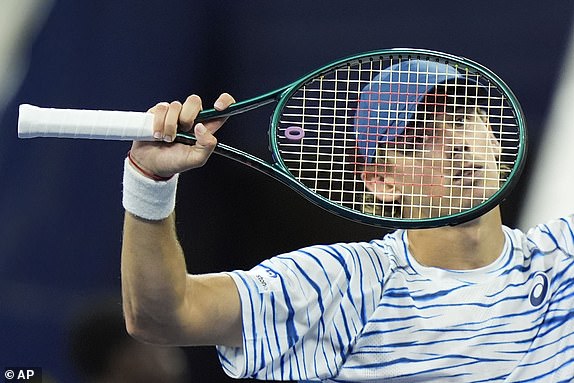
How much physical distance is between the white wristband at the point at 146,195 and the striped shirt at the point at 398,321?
20 cm

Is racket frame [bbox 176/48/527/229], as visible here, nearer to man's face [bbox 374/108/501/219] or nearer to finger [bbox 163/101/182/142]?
finger [bbox 163/101/182/142]

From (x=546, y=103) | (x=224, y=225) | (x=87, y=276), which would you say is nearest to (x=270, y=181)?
(x=224, y=225)

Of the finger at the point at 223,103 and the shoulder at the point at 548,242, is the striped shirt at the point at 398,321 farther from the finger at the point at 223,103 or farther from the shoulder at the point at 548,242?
the finger at the point at 223,103

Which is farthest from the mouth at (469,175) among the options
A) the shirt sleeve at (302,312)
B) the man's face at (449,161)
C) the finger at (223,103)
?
the finger at (223,103)

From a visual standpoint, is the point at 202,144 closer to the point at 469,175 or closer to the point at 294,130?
the point at 294,130

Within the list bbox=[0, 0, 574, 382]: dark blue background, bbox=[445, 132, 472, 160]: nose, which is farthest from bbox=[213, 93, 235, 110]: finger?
bbox=[0, 0, 574, 382]: dark blue background

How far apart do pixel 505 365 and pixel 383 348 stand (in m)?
0.20

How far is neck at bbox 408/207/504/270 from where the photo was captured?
1962 mm

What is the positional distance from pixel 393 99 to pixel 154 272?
1.84 feet

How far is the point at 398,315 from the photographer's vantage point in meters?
1.90

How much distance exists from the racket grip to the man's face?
0.44 meters

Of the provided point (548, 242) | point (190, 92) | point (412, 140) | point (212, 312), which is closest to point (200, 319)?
point (212, 312)

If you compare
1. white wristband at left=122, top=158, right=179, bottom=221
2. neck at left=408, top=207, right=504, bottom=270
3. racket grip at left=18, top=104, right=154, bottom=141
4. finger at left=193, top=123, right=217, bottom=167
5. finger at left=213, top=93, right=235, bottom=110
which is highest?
finger at left=213, top=93, right=235, bottom=110

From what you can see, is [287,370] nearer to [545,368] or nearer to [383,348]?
[383,348]
